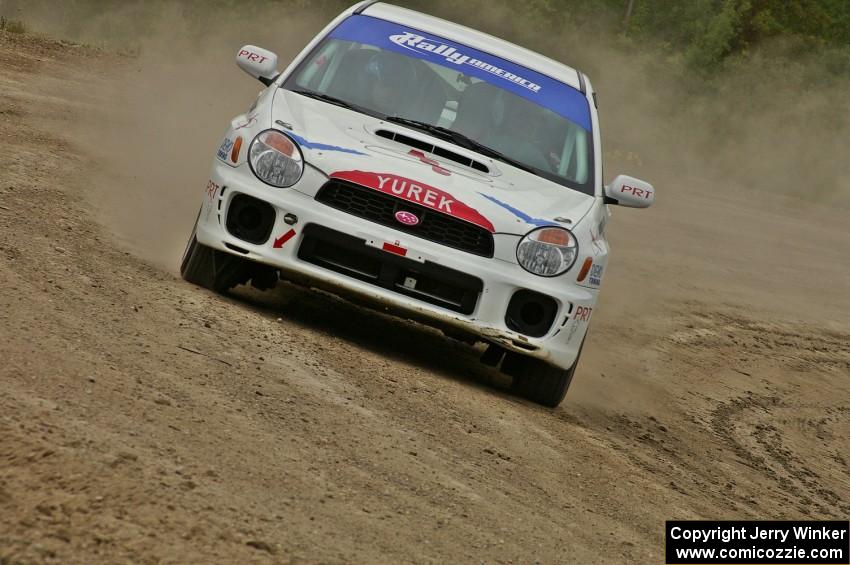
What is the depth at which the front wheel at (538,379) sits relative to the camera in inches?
275

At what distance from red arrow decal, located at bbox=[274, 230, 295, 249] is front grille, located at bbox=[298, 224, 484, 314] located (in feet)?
0.20

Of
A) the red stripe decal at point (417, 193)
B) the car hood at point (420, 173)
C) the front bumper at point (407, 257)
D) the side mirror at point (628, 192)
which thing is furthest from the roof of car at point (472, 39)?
the front bumper at point (407, 257)

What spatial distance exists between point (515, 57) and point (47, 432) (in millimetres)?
4790

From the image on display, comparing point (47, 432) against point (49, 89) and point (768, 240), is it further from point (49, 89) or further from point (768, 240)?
point (768, 240)

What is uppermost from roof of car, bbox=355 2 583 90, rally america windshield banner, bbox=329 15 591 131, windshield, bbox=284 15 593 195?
roof of car, bbox=355 2 583 90

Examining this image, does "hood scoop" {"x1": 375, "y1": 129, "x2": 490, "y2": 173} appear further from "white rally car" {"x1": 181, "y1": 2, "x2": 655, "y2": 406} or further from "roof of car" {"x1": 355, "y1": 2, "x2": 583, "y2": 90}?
"roof of car" {"x1": 355, "y1": 2, "x2": 583, "y2": 90}

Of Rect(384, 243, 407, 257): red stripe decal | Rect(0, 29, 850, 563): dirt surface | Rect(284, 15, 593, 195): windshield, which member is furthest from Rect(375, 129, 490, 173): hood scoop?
Rect(0, 29, 850, 563): dirt surface

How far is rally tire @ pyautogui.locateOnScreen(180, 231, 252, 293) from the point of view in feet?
22.5

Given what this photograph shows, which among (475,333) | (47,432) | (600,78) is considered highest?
(600,78)

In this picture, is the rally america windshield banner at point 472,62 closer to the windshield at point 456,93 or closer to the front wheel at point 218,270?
the windshield at point 456,93

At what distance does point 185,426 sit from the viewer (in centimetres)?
459

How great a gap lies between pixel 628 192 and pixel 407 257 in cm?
159

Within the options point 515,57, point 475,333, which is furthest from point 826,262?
point 475,333

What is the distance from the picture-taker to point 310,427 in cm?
507
